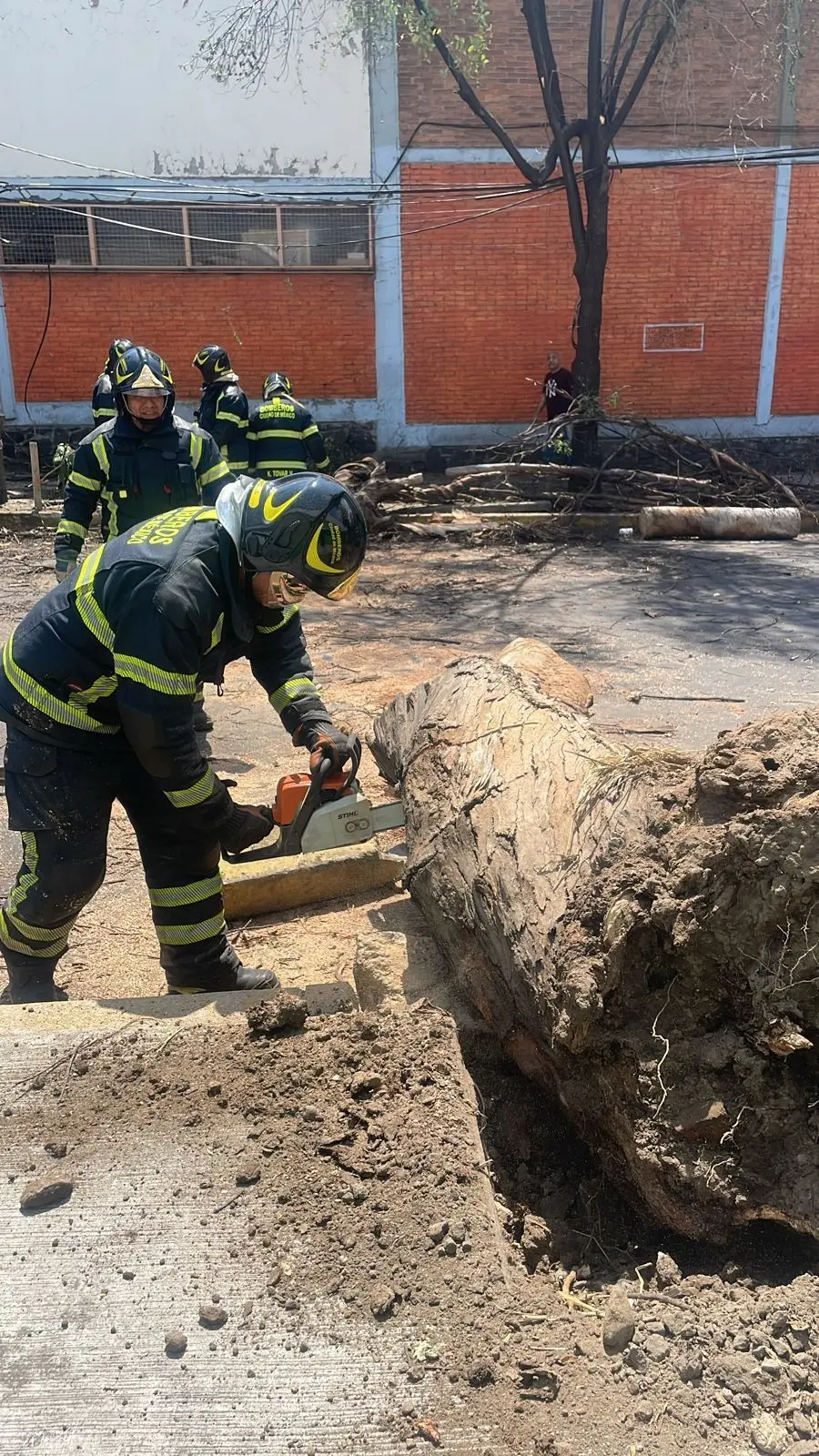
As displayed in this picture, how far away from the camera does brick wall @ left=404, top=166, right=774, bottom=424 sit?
15492 mm

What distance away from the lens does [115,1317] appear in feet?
5.93

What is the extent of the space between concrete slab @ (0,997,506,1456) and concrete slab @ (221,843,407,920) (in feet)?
4.78

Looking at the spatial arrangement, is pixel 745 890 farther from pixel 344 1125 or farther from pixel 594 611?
pixel 594 611

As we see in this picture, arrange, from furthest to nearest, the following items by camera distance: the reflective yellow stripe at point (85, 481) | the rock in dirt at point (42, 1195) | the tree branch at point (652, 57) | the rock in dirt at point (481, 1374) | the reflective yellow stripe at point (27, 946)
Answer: the tree branch at point (652, 57), the reflective yellow stripe at point (85, 481), the reflective yellow stripe at point (27, 946), the rock in dirt at point (42, 1195), the rock in dirt at point (481, 1374)

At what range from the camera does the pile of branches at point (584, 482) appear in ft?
42.2

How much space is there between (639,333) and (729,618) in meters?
9.75

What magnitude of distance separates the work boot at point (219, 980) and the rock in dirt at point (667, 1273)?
5.09 feet

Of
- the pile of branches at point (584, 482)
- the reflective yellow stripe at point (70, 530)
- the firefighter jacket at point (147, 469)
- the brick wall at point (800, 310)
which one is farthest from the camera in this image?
the brick wall at point (800, 310)

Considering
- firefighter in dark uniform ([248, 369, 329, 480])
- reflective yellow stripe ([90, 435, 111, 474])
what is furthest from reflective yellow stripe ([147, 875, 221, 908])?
firefighter in dark uniform ([248, 369, 329, 480])

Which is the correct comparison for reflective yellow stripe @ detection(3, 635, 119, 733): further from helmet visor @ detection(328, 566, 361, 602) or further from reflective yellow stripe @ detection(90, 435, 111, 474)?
reflective yellow stripe @ detection(90, 435, 111, 474)

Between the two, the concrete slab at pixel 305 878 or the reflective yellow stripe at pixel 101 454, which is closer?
the concrete slab at pixel 305 878

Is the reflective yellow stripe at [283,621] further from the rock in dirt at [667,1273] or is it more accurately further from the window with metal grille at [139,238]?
the window with metal grille at [139,238]

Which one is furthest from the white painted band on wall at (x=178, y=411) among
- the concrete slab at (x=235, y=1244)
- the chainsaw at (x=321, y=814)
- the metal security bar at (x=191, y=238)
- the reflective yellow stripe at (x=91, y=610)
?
the concrete slab at (x=235, y=1244)

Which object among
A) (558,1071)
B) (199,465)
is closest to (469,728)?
(558,1071)
